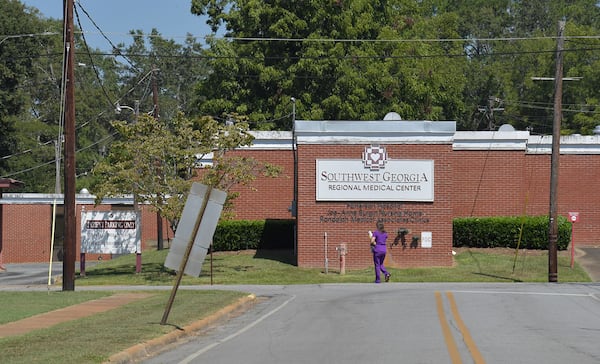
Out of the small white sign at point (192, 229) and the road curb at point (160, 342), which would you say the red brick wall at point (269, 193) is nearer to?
the road curb at point (160, 342)

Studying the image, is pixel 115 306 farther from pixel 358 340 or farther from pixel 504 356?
pixel 504 356

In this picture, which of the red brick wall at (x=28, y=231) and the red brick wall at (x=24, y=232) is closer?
the red brick wall at (x=28, y=231)

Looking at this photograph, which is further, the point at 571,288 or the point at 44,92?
the point at 44,92

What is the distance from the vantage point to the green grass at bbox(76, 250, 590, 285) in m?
29.0

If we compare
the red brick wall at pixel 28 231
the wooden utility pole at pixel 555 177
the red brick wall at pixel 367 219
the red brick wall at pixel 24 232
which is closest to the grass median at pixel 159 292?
the red brick wall at pixel 367 219

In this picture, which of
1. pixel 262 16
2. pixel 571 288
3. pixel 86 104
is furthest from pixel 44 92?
→ pixel 571 288

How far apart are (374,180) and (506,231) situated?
591 cm

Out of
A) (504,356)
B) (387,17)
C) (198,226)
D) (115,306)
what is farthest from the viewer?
(387,17)

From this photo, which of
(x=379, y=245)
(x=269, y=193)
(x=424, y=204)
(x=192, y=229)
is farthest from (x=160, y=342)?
(x=269, y=193)

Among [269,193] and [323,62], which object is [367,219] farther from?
[323,62]

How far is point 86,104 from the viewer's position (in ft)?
258

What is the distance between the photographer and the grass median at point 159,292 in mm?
12680

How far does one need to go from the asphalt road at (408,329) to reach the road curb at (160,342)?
0.74ft

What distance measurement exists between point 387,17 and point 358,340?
43445mm
